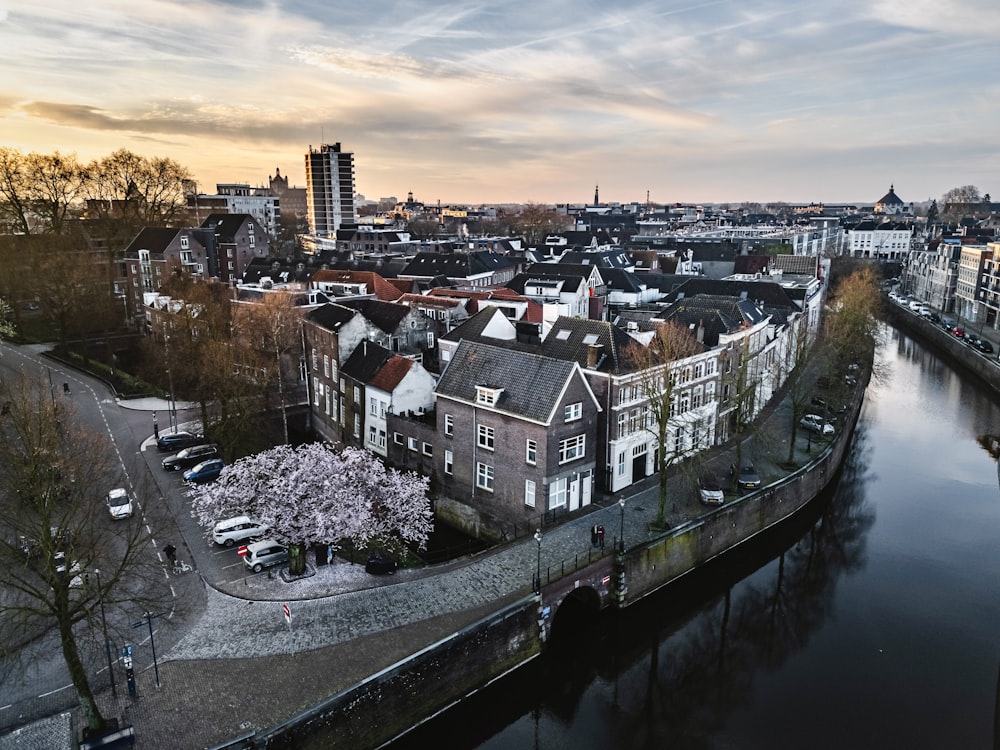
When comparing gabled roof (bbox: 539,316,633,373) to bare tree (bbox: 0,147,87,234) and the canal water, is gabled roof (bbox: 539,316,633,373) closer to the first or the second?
the canal water

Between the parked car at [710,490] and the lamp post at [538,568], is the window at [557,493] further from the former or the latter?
the parked car at [710,490]

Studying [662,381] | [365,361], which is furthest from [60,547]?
[662,381]


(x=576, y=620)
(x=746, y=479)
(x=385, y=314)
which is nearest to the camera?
(x=576, y=620)

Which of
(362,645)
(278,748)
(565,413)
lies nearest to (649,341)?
(565,413)

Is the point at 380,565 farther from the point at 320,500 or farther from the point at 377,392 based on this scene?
the point at 377,392

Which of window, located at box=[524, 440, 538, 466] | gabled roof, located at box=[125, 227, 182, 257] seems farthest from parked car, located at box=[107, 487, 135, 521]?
gabled roof, located at box=[125, 227, 182, 257]

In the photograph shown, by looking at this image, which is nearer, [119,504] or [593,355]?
[119,504]

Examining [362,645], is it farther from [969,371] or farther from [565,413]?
[969,371]
